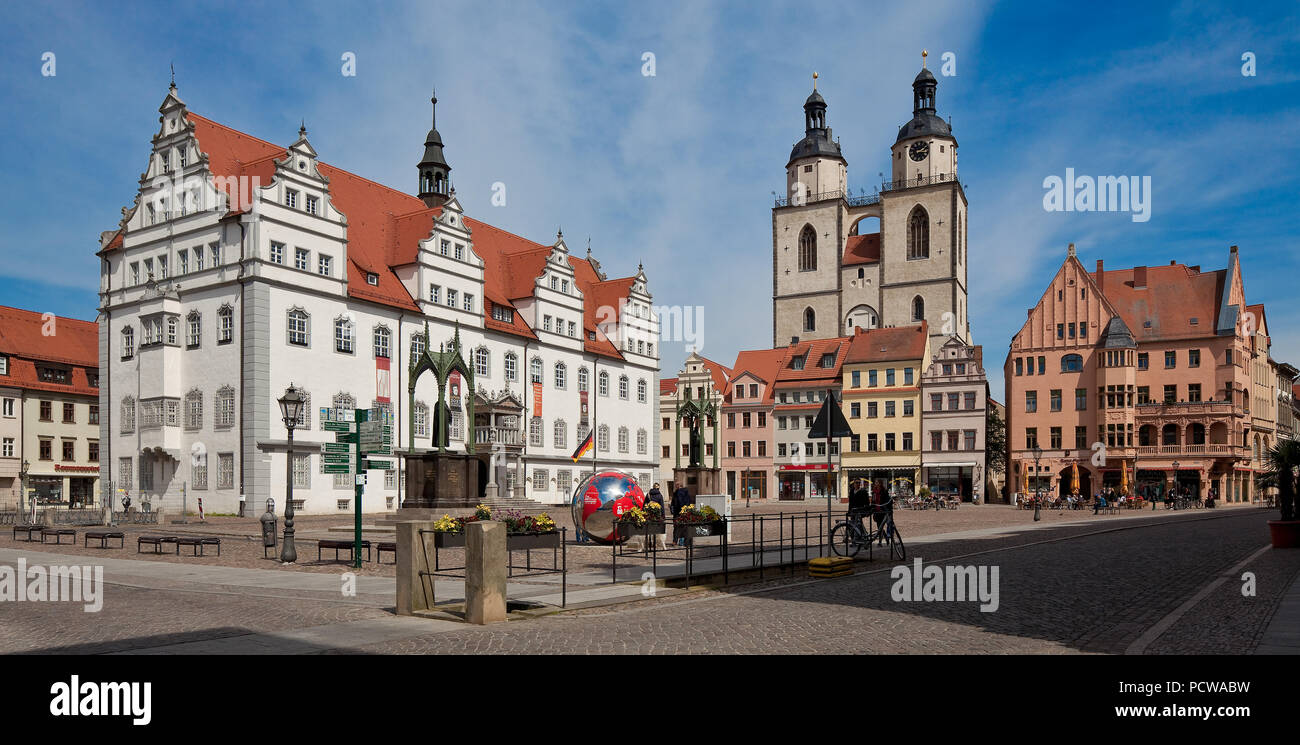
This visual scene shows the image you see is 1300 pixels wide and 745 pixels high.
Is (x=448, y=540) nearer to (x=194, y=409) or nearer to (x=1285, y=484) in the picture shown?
(x=1285, y=484)

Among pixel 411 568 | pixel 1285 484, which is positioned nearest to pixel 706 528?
pixel 411 568

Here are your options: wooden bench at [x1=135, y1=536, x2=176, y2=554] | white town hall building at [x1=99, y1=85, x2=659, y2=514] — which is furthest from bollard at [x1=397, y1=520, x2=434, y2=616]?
white town hall building at [x1=99, y1=85, x2=659, y2=514]

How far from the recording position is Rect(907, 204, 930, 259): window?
317ft

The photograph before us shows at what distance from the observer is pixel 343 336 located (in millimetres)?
46531

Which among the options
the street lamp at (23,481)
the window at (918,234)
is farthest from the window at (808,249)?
the street lamp at (23,481)

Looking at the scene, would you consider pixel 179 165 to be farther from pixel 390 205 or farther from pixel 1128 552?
pixel 1128 552

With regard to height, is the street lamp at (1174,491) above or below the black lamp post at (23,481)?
below

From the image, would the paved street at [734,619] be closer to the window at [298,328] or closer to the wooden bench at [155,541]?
the wooden bench at [155,541]

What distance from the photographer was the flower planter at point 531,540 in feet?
44.4

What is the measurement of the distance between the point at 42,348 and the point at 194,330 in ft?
82.7

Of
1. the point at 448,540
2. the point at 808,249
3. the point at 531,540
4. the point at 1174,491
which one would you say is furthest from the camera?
the point at 808,249

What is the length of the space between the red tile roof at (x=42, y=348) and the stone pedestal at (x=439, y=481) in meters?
41.0

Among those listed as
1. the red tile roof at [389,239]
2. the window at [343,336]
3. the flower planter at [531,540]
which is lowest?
the flower planter at [531,540]

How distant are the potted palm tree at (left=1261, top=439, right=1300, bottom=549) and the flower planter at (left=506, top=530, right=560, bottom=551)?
665 inches
